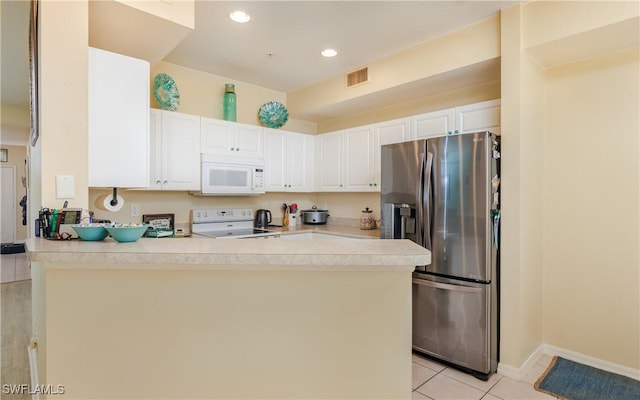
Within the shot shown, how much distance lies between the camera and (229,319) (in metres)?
1.24

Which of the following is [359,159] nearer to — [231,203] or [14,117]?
[231,203]

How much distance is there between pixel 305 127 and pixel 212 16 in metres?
2.22

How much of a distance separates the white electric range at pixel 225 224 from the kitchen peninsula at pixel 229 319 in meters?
2.10

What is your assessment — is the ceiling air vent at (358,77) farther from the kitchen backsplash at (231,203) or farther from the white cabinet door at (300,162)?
the kitchen backsplash at (231,203)

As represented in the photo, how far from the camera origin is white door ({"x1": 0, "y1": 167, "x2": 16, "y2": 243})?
7.28 meters

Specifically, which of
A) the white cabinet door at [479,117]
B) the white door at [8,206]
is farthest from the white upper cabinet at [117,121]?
the white door at [8,206]

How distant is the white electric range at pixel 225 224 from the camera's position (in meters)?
3.49

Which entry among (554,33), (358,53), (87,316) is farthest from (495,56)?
(87,316)

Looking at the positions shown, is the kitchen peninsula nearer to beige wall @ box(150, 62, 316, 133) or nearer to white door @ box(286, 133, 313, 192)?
beige wall @ box(150, 62, 316, 133)

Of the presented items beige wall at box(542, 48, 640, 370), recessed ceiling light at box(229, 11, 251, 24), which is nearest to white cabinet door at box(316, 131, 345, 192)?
A: recessed ceiling light at box(229, 11, 251, 24)

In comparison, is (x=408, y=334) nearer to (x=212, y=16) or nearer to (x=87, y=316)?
(x=87, y=316)

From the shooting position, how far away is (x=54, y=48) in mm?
1613

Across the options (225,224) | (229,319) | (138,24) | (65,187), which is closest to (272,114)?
(225,224)

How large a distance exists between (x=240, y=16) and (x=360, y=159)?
1885 mm
